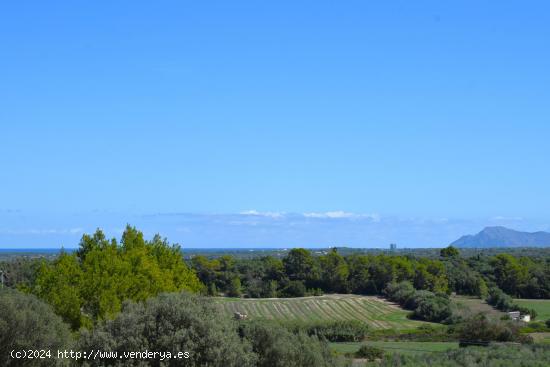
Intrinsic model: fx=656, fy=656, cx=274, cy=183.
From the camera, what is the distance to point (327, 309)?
8050cm

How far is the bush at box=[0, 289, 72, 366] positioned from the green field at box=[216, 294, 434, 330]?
51.0 meters

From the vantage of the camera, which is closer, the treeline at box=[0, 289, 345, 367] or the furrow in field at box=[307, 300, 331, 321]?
the treeline at box=[0, 289, 345, 367]

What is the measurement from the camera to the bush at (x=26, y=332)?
58.1ft

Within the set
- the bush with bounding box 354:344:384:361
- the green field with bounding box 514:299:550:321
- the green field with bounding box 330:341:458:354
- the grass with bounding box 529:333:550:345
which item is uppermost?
the green field with bounding box 514:299:550:321

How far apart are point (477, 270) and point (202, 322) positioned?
90625mm

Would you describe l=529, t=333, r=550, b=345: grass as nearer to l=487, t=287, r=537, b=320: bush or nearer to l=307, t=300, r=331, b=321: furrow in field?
l=487, t=287, r=537, b=320: bush

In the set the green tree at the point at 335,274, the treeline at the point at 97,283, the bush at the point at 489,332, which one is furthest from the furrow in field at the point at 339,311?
the treeline at the point at 97,283

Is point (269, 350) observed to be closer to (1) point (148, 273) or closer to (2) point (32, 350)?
(2) point (32, 350)

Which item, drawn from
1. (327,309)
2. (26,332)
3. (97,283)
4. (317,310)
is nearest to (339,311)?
(327,309)

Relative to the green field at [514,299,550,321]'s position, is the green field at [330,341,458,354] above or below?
below

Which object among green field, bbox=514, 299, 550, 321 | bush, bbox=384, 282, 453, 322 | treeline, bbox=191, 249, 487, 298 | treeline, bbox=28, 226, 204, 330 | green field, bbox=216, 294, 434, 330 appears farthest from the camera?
treeline, bbox=191, 249, 487, 298

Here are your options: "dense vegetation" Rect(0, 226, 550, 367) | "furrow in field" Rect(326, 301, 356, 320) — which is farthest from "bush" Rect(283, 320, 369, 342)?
"furrow in field" Rect(326, 301, 356, 320)

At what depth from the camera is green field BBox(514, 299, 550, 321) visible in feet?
240

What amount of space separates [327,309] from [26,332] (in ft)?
212
